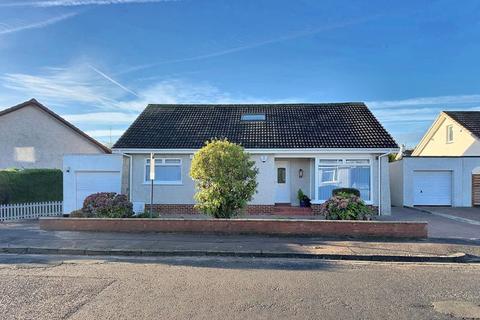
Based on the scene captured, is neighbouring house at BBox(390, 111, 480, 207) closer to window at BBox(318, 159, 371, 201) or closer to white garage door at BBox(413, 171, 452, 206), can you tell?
white garage door at BBox(413, 171, 452, 206)

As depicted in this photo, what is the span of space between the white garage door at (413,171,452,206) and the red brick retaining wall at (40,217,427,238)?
1225 centimetres

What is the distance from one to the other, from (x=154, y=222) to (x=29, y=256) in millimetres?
3533

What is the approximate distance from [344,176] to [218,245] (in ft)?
31.0

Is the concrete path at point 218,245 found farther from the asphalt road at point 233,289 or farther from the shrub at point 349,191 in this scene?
the shrub at point 349,191

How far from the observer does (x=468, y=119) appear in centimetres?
2561

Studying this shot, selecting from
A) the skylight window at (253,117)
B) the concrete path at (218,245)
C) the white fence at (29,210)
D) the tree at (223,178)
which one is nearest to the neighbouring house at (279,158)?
the skylight window at (253,117)

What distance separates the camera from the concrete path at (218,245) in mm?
9047

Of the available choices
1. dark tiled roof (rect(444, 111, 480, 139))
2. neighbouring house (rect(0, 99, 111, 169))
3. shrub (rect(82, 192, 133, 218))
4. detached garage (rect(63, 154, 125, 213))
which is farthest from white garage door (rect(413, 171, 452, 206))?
neighbouring house (rect(0, 99, 111, 169))

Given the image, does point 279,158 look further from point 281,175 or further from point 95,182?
point 95,182

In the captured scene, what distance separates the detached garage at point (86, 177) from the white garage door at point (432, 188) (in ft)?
53.0

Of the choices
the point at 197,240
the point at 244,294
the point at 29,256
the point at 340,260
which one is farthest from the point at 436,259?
the point at 29,256

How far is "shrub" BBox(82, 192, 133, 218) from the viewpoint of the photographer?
12766 mm

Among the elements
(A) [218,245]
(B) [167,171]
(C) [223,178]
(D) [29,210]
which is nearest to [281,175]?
(B) [167,171]

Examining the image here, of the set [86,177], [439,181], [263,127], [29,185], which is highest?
[263,127]
